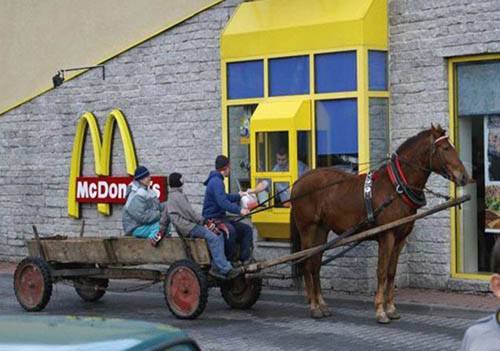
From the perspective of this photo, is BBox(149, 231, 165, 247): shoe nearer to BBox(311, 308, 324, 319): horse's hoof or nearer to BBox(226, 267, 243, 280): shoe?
BBox(226, 267, 243, 280): shoe

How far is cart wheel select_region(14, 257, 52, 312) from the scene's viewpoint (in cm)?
1310

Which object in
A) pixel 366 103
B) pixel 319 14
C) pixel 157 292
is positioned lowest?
pixel 157 292

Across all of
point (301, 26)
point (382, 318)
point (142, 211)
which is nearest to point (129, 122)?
point (301, 26)

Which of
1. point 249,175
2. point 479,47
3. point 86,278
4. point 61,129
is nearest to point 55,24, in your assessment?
point 61,129

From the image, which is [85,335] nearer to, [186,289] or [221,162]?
[186,289]

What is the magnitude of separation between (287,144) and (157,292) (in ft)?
9.45

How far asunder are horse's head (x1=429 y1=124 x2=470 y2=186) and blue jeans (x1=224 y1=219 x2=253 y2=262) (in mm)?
2390

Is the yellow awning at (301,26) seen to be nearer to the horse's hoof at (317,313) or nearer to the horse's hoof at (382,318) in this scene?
the horse's hoof at (317,313)

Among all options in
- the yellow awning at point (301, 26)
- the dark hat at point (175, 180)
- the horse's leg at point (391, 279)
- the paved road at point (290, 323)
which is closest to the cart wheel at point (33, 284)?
the paved road at point (290, 323)

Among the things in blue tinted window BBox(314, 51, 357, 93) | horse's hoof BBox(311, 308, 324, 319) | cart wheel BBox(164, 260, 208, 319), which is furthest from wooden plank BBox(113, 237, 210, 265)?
blue tinted window BBox(314, 51, 357, 93)

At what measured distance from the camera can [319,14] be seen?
14656 millimetres

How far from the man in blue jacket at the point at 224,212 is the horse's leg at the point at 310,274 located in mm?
671

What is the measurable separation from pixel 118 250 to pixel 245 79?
386cm

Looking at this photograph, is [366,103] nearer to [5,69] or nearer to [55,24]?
[55,24]
